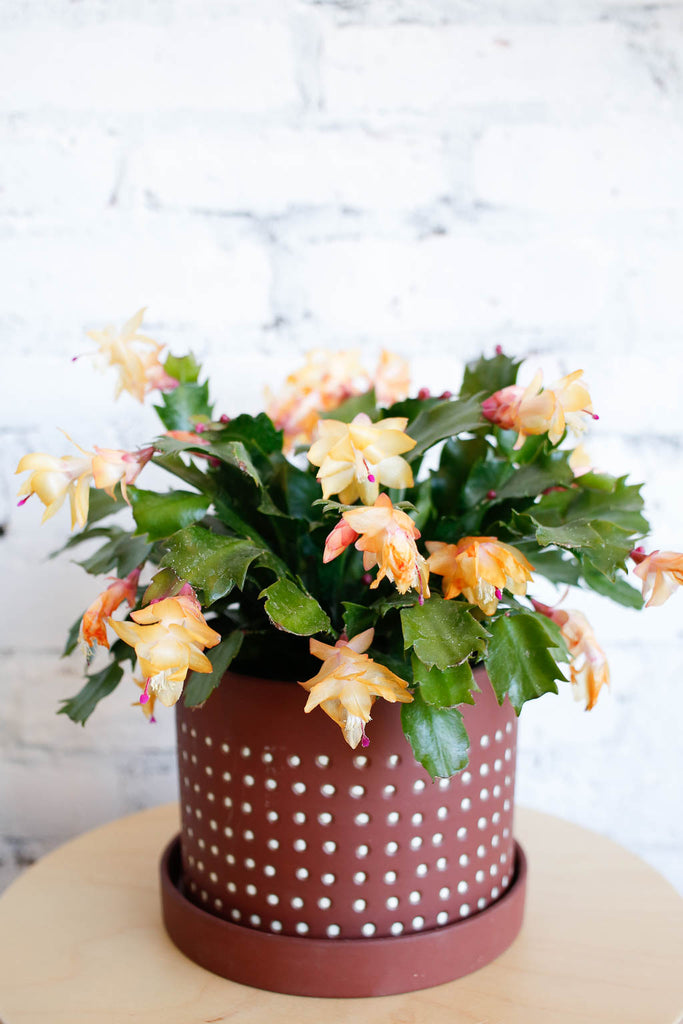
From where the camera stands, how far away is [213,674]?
0.50m

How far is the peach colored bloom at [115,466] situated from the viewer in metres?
0.51

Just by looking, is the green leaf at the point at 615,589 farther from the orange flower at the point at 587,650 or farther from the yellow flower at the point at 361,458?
the yellow flower at the point at 361,458

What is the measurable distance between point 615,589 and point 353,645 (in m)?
0.22

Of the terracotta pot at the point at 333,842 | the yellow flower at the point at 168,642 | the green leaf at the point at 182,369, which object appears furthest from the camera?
the green leaf at the point at 182,369

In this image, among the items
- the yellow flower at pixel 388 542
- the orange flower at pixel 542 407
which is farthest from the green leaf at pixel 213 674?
the orange flower at pixel 542 407

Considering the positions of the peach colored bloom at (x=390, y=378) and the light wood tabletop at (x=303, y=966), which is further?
the peach colored bloom at (x=390, y=378)

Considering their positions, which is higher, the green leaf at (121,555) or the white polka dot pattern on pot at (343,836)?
the green leaf at (121,555)

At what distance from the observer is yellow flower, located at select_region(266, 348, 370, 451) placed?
71 cm

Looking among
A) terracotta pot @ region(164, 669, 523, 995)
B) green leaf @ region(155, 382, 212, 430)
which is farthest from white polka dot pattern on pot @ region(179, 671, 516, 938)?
green leaf @ region(155, 382, 212, 430)

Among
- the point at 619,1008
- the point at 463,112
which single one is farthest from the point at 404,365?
the point at 619,1008

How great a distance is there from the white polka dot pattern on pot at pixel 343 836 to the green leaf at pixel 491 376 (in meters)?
0.23

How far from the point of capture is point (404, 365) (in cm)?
73

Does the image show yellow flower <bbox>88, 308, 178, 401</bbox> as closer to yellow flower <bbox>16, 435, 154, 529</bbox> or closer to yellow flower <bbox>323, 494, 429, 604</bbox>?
yellow flower <bbox>16, 435, 154, 529</bbox>

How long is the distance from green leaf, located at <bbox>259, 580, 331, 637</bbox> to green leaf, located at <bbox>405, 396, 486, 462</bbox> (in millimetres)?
114
